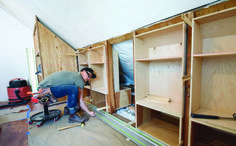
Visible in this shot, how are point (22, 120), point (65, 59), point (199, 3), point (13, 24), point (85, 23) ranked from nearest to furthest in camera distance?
1. point (199, 3)
2. point (85, 23)
3. point (22, 120)
4. point (65, 59)
5. point (13, 24)

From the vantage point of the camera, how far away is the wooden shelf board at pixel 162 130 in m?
1.19

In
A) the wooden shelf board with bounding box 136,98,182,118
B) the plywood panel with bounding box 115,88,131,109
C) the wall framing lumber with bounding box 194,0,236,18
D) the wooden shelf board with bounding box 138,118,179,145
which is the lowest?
the wooden shelf board with bounding box 138,118,179,145

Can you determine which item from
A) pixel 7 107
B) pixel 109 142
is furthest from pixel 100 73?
pixel 7 107

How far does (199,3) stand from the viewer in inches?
34.0

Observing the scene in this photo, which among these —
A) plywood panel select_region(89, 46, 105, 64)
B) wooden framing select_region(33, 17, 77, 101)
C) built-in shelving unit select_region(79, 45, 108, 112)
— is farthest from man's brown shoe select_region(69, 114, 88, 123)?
wooden framing select_region(33, 17, 77, 101)

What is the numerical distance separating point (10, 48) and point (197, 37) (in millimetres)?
4604

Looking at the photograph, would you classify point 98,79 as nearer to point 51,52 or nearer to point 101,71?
point 101,71

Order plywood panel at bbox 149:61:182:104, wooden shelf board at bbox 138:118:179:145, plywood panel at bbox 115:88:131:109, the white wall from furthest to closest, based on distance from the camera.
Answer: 1. the white wall
2. plywood panel at bbox 115:88:131:109
3. plywood panel at bbox 149:61:182:104
4. wooden shelf board at bbox 138:118:179:145

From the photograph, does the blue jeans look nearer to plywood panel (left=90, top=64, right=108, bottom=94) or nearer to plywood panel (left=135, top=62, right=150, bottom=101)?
plywood panel (left=90, top=64, right=108, bottom=94)

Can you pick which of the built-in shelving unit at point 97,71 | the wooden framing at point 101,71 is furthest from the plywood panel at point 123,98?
the built-in shelving unit at point 97,71

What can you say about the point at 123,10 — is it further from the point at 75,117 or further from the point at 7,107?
the point at 7,107

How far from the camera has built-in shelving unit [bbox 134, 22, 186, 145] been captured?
125 centimetres

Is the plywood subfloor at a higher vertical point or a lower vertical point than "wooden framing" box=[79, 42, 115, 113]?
lower

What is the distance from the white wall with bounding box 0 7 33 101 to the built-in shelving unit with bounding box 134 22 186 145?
12.6ft
